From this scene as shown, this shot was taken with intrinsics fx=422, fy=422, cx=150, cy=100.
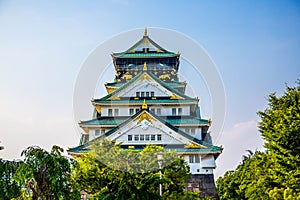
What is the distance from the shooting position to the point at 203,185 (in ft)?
105

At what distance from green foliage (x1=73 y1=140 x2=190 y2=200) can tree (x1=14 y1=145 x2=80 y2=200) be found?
177 cm

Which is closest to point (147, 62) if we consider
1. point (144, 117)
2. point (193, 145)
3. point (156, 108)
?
point (156, 108)

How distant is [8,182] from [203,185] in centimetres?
1959

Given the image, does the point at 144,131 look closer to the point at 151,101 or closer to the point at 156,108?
the point at 156,108

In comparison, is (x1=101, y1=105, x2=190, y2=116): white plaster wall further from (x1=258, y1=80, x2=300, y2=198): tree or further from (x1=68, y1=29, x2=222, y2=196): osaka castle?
(x1=258, y1=80, x2=300, y2=198): tree

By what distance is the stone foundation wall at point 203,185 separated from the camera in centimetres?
3164

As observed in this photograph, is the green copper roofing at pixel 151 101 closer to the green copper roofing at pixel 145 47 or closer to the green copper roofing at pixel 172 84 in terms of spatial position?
the green copper roofing at pixel 172 84

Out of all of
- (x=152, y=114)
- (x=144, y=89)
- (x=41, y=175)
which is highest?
(x=144, y=89)

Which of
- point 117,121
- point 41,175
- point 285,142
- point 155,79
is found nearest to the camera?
point 41,175

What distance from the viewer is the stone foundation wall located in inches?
1246

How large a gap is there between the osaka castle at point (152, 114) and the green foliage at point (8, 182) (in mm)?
13994

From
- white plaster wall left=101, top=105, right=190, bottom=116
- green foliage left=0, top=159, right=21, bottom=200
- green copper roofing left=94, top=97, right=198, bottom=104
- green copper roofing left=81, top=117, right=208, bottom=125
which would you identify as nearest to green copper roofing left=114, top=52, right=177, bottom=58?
green copper roofing left=94, top=97, right=198, bottom=104

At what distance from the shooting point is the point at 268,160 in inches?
969

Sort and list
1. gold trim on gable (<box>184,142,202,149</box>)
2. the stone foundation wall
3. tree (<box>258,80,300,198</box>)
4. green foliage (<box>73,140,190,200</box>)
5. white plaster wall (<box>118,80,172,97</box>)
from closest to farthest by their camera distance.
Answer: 1. green foliage (<box>73,140,190,200</box>)
2. tree (<box>258,80,300,198</box>)
3. the stone foundation wall
4. gold trim on gable (<box>184,142,202,149</box>)
5. white plaster wall (<box>118,80,172,97</box>)
